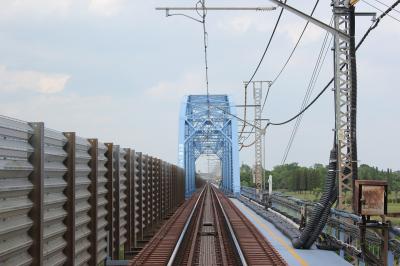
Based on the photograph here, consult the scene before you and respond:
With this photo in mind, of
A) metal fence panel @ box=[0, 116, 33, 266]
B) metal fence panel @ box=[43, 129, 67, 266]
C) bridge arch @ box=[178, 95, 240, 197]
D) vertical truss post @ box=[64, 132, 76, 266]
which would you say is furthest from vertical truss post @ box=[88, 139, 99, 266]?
bridge arch @ box=[178, 95, 240, 197]

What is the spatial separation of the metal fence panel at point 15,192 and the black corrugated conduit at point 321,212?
8132 mm

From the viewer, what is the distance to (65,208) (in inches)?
235

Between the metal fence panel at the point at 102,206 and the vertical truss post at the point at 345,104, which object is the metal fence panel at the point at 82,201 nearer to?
the metal fence panel at the point at 102,206

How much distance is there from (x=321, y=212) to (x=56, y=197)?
7.45 meters

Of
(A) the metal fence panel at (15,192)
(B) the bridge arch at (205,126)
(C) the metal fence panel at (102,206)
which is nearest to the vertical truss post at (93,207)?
(C) the metal fence panel at (102,206)

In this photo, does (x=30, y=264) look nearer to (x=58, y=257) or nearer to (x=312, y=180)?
(x=58, y=257)

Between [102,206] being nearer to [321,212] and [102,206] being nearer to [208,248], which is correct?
[321,212]

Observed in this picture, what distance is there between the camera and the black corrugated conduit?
1169 cm

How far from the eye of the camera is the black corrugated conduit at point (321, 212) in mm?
11688

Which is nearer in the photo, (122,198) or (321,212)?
(122,198)

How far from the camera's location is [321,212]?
11617mm

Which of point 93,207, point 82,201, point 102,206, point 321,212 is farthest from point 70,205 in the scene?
point 321,212

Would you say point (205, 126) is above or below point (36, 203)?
above

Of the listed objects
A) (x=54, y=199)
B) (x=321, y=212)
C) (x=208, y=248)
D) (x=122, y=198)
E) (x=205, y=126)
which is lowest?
(x=208, y=248)
